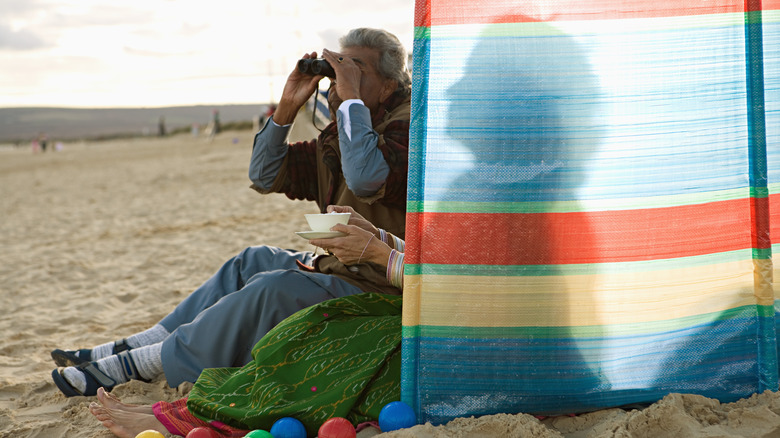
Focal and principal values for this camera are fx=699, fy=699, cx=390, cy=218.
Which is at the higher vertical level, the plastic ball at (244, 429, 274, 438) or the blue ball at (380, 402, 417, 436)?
the blue ball at (380, 402, 417, 436)

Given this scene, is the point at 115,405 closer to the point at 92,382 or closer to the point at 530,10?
the point at 92,382

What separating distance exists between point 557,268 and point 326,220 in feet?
2.40

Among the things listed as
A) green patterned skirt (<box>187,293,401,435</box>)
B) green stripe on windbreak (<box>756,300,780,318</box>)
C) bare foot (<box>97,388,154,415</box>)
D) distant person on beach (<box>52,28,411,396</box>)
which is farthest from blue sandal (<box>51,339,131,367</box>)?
green stripe on windbreak (<box>756,300,780,318</box>)

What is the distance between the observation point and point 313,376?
2.14 meters

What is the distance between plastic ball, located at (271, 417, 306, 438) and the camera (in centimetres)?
199

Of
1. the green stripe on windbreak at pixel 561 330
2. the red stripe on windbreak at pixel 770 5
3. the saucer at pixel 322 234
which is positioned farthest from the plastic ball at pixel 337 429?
the red stripe on windbreak at pixel 770 5

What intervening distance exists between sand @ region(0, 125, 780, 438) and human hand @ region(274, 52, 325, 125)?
1.11 m

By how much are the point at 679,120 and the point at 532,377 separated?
0.81 metres

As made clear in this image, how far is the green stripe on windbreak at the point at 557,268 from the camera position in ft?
6.29

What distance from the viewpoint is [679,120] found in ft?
6.24

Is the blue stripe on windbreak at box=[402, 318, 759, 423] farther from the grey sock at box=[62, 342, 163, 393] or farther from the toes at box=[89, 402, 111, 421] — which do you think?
the grey sock at box=[62, 342, 163, 393]

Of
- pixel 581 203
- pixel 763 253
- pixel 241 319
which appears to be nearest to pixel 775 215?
pixel 763 253

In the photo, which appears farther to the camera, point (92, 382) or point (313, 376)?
point (92, 382)

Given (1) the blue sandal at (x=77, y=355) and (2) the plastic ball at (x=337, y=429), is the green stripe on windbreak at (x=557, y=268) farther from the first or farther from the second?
(1) the blue sandal at (x=77, y=355)
